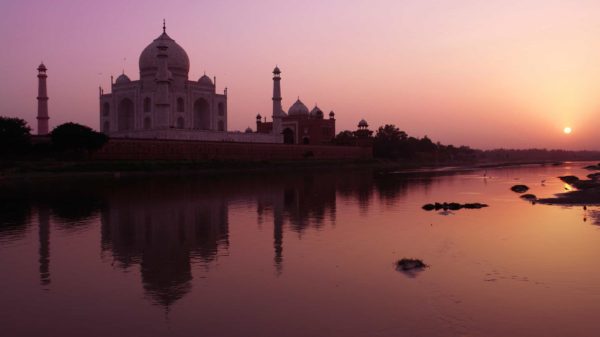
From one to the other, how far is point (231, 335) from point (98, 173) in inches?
1219

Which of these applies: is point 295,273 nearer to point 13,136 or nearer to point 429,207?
point 429,207

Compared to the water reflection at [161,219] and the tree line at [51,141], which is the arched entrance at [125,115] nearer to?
the tree line at [51,141]

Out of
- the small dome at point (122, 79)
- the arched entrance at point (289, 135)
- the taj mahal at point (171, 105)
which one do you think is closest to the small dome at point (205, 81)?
the taj mahal at point (171, 105)

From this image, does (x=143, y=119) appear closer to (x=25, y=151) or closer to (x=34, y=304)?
(x=25, y=151)

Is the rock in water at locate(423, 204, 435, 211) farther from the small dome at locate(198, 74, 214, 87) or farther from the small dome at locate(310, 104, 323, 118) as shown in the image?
the small dome at locate(310, 104, 323, 118)

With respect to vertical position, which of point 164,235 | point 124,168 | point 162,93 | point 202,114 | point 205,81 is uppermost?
point 205,81

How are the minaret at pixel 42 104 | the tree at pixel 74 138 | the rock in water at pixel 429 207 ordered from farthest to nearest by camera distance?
the minaret at pixel 42 104 < the tree at pixel 74 138 < the rock in water at pixel 429 207

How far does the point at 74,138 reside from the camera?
36.3 metres

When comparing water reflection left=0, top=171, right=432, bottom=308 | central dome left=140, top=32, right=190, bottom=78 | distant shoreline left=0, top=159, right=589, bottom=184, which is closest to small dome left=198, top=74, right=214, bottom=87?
central dome left=140, top=32, right=190, bottom=78

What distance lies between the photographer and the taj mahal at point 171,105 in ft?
165

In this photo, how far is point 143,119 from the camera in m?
53.6

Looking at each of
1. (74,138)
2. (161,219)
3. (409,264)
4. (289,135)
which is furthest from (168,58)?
(409,264)

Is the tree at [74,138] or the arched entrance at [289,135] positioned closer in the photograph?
the tree at [74,138]

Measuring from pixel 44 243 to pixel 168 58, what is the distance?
4570 cm
